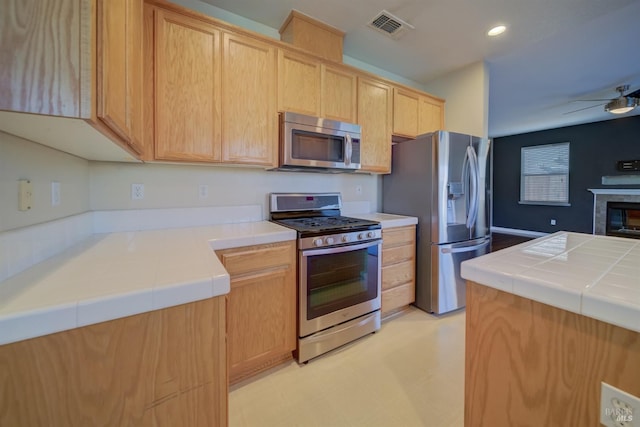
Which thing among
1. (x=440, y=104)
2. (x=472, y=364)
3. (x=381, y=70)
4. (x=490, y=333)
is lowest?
(x=472, y=364)

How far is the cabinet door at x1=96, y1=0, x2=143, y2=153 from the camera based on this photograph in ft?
2.40

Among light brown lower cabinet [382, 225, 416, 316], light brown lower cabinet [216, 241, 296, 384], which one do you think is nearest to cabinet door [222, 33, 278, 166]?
light brown lower cabinet [216, 241, 296, 384]

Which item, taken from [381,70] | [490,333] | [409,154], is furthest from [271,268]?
[381,70]

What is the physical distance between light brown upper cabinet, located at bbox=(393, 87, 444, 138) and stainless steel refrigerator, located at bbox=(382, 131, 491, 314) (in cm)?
27

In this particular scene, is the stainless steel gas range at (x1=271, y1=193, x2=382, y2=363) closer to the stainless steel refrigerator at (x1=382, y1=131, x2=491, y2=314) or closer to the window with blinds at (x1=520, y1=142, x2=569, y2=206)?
the stainless steel refrigerator at (x1=382, y1=131, x2=491, y2=314)

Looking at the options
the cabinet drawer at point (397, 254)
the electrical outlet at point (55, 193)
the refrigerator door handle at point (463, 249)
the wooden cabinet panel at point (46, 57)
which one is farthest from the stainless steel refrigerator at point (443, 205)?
the electrical outlet at point (55, 193)

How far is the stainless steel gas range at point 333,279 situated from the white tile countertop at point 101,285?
78 centimetres

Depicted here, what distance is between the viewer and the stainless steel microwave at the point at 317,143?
2.02 metres

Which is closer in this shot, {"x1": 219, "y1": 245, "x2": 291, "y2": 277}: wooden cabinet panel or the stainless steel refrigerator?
{"x1": 219, "y1": 245, "x2": 291, "y2": 277}: wooden cabinet panel

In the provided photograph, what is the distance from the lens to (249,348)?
5.34ft

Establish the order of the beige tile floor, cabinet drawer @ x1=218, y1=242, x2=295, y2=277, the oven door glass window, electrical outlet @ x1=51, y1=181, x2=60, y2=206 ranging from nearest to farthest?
electrical outlet @ x1=51, y1=181, x2=60, y2=206 < the beige tile floor < cabinet drawer @ x1=218, y1=242, x2=295, y2=277 < the oven door glass window

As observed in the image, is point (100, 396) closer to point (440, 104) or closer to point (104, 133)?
point (104, 133)

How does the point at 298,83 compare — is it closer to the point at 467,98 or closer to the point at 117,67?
the point at 117,67

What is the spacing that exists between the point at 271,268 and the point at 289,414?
817 mm
